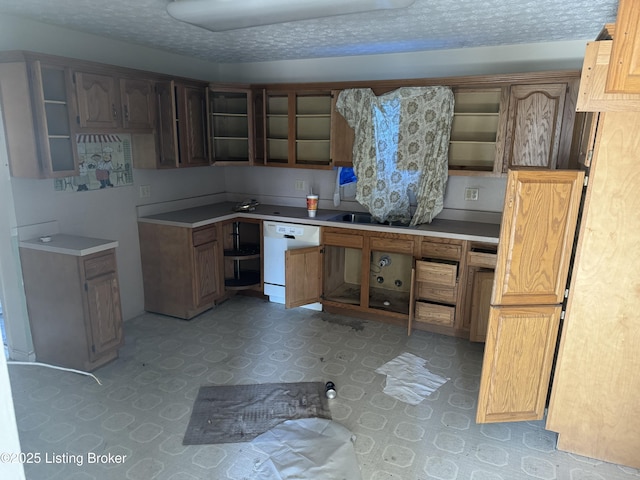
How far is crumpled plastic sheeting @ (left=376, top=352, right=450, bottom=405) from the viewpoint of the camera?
280cm

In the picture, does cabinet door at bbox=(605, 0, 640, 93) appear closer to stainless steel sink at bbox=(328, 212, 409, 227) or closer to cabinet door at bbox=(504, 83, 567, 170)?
cabinet door at bbox=(504, 83, 567, 170)

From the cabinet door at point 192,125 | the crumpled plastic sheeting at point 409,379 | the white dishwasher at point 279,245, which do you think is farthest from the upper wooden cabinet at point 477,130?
the cabinet door at point 192,125

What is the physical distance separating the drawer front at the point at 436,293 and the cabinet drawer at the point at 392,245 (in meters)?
0.32

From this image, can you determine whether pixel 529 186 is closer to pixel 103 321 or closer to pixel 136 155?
pixel 103 321

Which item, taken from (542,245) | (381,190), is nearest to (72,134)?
(381,190)

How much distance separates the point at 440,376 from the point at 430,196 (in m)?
1.51

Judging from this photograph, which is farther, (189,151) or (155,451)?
(189,151)

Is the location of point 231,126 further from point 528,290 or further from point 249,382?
point 528,290

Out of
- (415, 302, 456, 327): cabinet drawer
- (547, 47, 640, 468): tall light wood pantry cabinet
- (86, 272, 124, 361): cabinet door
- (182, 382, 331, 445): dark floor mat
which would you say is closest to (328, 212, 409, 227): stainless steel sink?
(415, 302, 456, 327): cabinet drawer

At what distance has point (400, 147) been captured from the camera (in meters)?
3.71

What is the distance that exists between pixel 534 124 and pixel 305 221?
205cm

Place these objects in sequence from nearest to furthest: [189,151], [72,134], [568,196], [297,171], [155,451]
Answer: [568,196] < [155,451] < [72,134] < [189,151] < [297,171]

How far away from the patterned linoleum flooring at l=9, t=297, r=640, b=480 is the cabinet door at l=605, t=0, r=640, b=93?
1889 millimetres

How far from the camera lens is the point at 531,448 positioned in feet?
7.65
